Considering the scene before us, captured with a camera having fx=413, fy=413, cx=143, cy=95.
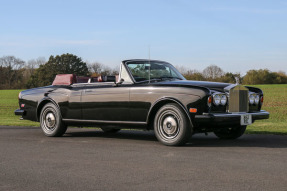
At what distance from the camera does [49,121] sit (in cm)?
971

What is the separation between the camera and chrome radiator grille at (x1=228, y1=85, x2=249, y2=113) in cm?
763

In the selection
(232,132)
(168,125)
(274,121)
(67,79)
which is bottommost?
(274,121)

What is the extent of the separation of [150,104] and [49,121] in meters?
3.04

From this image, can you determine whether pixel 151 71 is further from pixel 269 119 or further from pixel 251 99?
pixel 269 119

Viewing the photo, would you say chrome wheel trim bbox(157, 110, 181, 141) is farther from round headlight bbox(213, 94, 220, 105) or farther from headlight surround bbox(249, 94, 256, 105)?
headlight surround bbox(249, 94, 256, 105)

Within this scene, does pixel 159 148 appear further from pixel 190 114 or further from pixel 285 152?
pixel 285 152

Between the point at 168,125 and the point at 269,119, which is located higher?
the point at 168,125

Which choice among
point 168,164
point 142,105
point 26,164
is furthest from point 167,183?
point 142,105

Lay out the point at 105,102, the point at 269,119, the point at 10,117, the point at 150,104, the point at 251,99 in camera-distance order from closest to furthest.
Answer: the point at 150,104 → the point at 251,99 → the point at 105,102 → the point at 269,119 → the point at 10,117

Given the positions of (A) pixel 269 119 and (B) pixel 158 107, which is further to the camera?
(A) pixel 269 119

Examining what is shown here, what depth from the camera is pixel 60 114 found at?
9484 mm

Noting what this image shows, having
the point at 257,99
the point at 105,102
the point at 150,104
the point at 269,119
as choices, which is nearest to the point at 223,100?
the point at 257,99

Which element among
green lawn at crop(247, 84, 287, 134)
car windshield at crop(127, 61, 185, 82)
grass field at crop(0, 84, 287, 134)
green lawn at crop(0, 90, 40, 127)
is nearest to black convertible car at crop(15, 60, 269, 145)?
car windshield at crop(127, 61, 185, 82)

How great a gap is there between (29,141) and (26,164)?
112 inches
